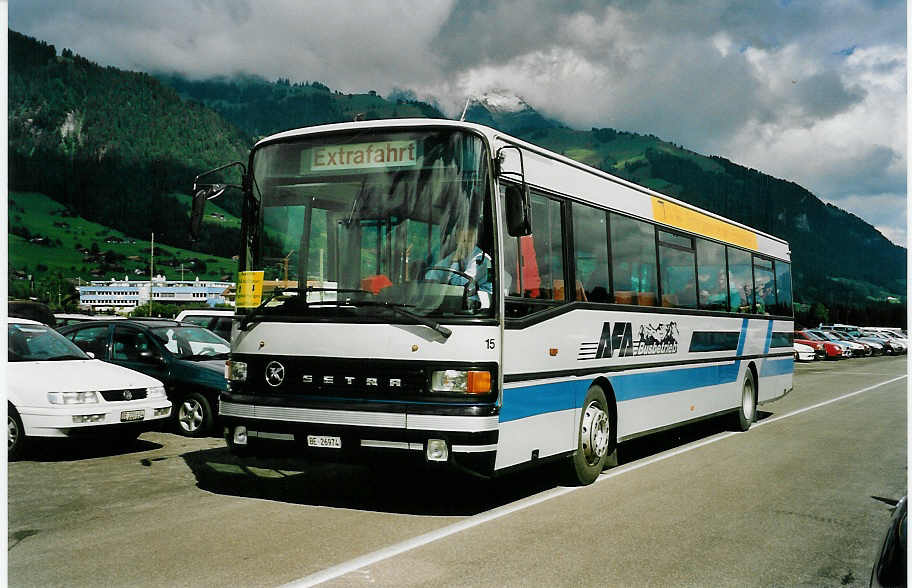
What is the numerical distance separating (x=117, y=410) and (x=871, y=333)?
67.6 m

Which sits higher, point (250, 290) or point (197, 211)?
point (197, 211)

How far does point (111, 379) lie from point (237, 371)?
368cm

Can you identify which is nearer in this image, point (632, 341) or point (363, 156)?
point (363, 156)

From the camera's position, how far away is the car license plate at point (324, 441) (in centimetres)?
735

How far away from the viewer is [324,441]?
741cm

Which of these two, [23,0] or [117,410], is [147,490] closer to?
[117,410]

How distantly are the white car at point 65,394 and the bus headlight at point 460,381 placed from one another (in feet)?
16.9

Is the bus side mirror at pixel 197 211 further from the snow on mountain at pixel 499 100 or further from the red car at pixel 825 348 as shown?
the red car at pixel 825 348

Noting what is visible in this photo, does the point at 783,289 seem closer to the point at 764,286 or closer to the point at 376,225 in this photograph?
the point at 764,286

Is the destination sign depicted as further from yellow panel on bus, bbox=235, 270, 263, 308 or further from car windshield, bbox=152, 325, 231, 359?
car windshield, bbox=152, 325, 231, 359

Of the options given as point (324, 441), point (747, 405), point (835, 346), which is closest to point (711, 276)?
point (747, 405)

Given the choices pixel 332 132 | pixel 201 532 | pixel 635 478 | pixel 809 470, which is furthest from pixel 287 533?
pixel 809 470

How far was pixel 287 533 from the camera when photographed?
6676 mm

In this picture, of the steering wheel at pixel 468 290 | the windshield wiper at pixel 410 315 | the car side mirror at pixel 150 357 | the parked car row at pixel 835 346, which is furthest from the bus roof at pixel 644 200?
the parked car row at pixel 835 346
